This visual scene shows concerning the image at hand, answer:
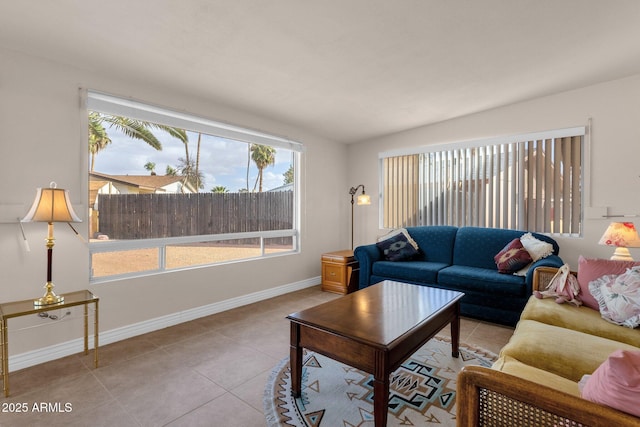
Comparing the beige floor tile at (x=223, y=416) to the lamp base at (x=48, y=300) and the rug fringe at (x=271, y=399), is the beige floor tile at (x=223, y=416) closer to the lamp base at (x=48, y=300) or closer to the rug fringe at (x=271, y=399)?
the rug fringe at (x=271, y=399)

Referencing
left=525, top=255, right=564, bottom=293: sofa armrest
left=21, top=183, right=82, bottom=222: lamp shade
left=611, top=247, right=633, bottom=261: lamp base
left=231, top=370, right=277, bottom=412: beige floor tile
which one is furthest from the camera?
left=611, top=247, right=633, bottom=261: lamp base

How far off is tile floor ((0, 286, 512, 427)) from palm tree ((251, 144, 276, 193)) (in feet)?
6.75

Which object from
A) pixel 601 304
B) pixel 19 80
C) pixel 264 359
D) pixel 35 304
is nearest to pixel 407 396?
pixel 264 359

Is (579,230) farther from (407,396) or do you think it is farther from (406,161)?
(407,396)

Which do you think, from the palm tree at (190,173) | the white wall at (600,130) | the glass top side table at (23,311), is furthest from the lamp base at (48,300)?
the white wall at (600,130)

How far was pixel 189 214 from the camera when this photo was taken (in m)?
3.48

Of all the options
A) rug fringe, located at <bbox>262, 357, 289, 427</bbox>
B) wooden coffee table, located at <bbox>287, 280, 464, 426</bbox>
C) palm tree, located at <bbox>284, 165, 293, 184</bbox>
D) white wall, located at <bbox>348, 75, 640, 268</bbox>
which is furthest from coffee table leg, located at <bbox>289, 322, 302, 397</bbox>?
white wall, located at <bbox>348, 75, 640, 268</bbox>

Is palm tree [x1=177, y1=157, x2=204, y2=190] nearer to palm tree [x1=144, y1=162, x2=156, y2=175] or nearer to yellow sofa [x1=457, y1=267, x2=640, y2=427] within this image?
palm tree [x1=144, y1=162, x2=156, y2=175]

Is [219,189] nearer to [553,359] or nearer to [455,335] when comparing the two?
[455,335]

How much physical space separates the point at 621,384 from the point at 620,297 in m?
1.60

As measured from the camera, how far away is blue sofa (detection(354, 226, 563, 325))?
3.14 meters

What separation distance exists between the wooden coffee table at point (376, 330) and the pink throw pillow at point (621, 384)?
83 centimetres

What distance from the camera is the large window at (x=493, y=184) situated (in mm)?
3678

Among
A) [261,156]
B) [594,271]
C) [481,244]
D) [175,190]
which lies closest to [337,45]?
[261,156]
